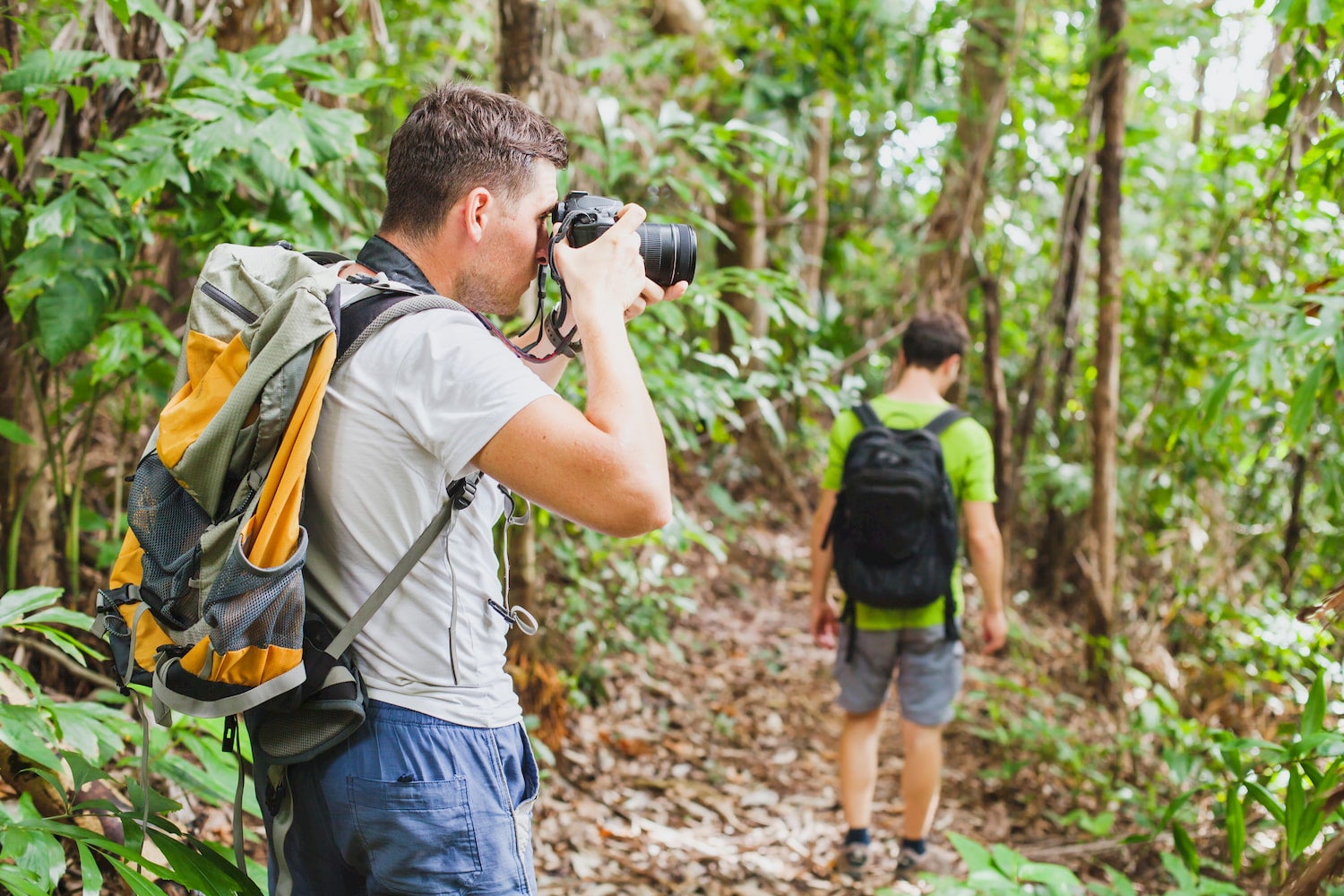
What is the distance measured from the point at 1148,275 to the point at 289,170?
5824mm

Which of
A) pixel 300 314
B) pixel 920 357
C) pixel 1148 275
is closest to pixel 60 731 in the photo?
pixel 300 314

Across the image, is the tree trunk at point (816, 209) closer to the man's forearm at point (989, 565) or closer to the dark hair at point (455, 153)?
the man's forearm at point (989, 565)

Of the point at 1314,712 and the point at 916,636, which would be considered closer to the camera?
the point at 1314,712

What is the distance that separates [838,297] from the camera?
302 inches

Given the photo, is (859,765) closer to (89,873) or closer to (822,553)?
(822,553)

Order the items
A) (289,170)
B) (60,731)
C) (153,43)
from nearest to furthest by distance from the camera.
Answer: (60,731) → (289,170) → (153,43)

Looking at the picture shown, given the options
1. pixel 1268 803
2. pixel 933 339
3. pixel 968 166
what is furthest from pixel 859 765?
pixel 968 166

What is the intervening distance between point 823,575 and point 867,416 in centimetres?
60

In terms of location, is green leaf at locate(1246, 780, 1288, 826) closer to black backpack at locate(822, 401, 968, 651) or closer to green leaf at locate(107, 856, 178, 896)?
black backpack at locate(822, 401, 968, 651)

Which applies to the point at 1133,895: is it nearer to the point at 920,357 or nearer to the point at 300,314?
the point at 920,357

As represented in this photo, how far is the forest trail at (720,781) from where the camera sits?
11.1 feet

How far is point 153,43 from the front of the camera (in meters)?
2.78

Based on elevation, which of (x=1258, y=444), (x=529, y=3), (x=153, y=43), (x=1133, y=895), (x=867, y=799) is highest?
(x=529, y=3)

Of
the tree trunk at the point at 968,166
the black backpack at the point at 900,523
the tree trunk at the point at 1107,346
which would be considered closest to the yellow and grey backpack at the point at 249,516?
the black backpack at the point at 900,523
